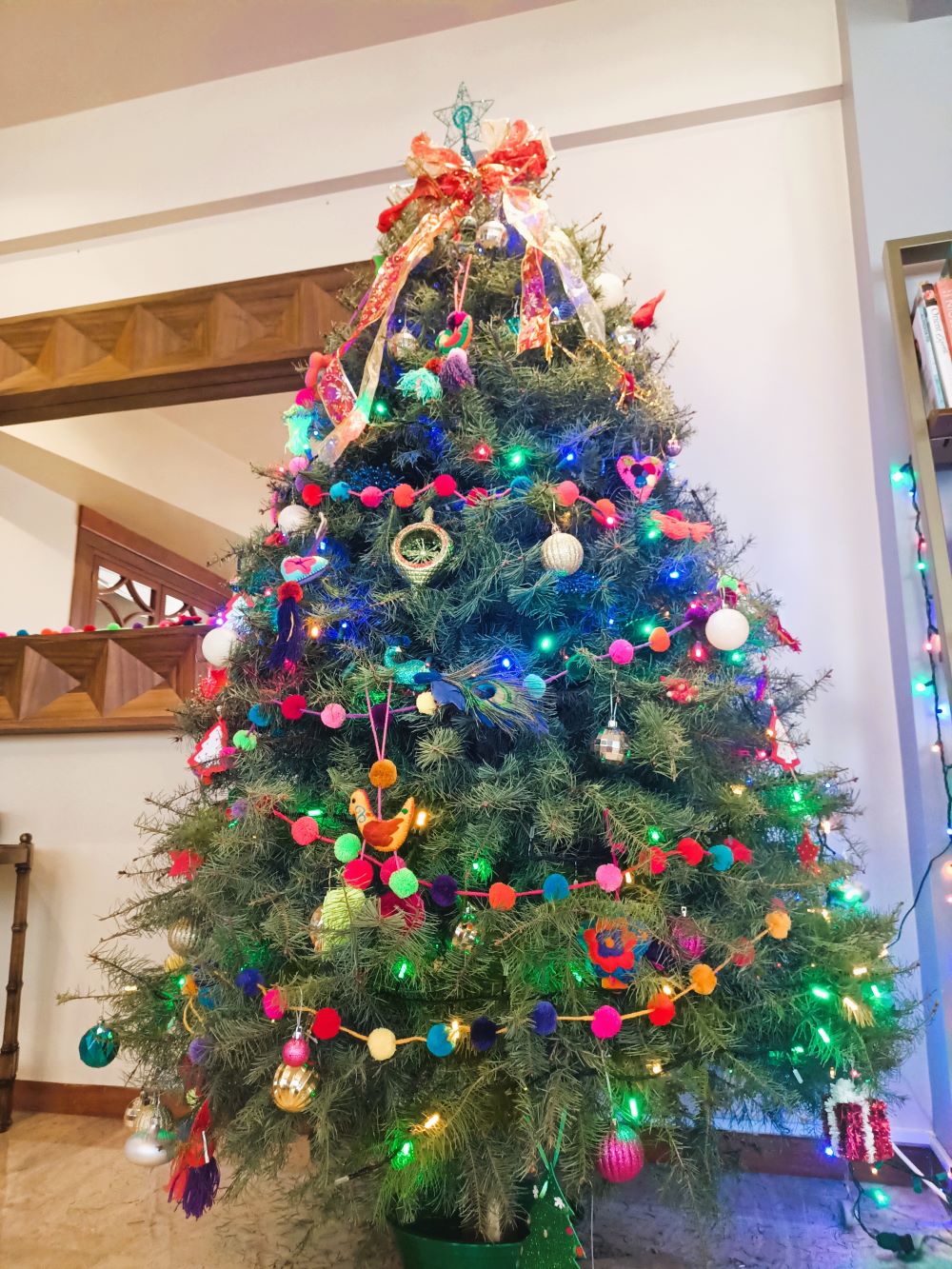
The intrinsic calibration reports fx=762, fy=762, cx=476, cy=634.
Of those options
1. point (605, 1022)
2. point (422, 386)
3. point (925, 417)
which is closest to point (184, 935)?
point (605, 1022)

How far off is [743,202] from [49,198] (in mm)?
1812

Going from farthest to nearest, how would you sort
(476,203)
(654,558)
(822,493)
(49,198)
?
(49,198)
(822,493)
(476,203)
(654,558)

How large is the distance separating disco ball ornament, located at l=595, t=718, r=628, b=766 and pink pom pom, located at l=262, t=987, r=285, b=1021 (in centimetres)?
45

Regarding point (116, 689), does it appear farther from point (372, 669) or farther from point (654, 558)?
point (654, 558)

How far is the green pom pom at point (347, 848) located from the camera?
2.89ft

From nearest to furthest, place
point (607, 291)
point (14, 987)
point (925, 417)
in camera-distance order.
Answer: point (607, 291) < point (925, 417) < point (14, 987)

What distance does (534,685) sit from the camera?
900 mm

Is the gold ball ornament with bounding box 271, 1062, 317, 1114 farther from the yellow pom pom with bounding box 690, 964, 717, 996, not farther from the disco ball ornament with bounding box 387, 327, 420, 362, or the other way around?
the disco ball ornament with bounding box 387, 327, 420, 362

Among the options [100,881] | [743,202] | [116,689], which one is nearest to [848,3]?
[743,202]

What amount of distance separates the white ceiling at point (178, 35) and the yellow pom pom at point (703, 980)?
2121 millimetres

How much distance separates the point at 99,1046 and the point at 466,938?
56cm

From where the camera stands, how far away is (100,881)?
1792 mm

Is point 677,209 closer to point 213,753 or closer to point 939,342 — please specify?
point 939,342

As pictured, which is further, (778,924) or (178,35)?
(178,35)
